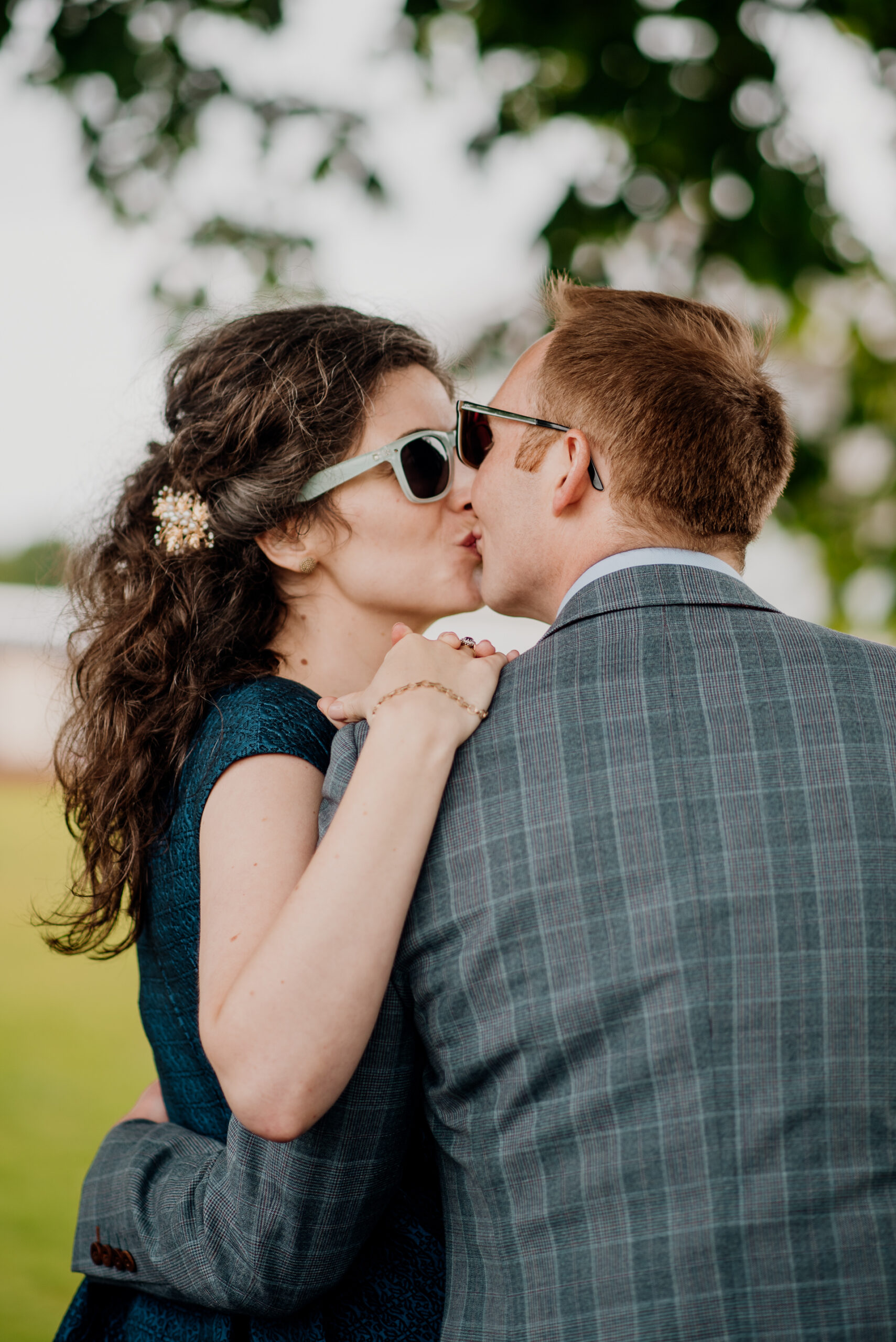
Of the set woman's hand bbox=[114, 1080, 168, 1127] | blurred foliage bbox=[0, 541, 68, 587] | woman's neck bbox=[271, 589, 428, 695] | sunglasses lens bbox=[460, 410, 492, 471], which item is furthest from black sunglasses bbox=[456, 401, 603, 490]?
woman's hand bbox=[114, 1080, 168, 1127]

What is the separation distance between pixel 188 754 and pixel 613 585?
985 mm

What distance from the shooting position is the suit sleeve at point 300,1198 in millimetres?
1755

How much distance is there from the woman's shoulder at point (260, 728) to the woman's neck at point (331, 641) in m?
0.29

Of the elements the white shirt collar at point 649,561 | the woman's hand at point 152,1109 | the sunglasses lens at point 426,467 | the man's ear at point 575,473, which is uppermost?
the man's ear at point 575,473

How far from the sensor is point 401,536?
9.11ft

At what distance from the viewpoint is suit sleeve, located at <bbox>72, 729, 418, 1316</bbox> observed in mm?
1755

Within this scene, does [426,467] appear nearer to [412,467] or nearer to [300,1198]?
[412,467]

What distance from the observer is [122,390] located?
10.7 ft

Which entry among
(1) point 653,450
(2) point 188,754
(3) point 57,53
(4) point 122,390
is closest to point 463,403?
(1) point 653,450

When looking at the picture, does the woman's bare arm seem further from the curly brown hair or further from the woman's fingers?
the curly brown hair

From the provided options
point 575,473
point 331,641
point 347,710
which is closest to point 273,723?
point 347,710

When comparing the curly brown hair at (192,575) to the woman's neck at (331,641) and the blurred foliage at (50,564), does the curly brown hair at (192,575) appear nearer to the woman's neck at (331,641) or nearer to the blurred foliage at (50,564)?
the woman's neck at (331,641)

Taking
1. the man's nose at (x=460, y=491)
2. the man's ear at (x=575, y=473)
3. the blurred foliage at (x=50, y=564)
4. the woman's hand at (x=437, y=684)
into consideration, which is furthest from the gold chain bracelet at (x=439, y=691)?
the blurred foliage at (x=50, y=564)

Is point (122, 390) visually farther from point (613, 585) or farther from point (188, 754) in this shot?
point (613, 585)
